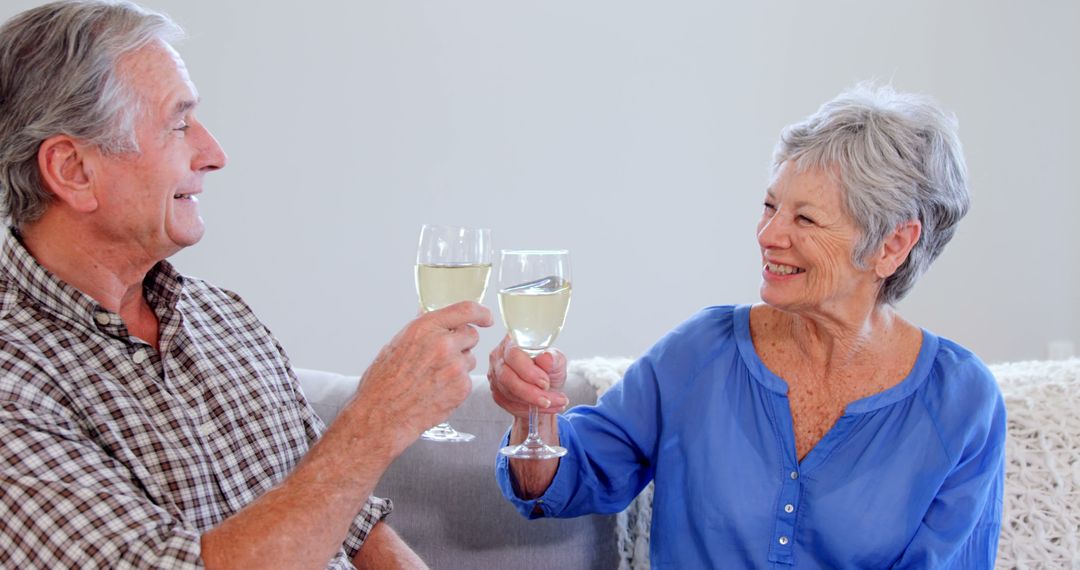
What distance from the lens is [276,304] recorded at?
336cm

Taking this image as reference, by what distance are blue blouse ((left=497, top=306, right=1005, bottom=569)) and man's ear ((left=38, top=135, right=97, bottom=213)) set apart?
0.84m

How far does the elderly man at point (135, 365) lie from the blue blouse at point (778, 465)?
1.85ft

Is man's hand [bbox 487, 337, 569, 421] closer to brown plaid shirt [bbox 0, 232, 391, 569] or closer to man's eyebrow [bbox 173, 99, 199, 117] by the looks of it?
brown plaid shirt [bbox 0, 232, 391, 569]

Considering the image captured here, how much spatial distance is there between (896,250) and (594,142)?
1.88m

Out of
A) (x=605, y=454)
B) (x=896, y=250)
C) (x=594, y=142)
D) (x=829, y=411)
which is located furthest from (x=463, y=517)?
(x=594, y=142)

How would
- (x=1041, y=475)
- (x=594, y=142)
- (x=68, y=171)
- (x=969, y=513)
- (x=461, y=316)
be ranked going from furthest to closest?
(x=594, y=142) → (x=1041, y=475) → (x=969, y=513) → (x=68, y=171) → (x=461, y=316)

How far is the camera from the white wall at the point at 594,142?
3293 millimetres

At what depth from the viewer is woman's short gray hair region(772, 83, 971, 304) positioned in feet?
5.87

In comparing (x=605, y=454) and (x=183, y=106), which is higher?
(x=183, y=106)

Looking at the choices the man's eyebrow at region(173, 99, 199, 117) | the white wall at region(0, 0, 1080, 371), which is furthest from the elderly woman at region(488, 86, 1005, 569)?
the white wall at region(0, 0, 1080, 371)

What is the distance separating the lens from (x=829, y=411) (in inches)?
73.2

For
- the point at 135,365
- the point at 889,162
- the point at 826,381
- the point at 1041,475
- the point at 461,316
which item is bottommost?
the point at 1041,475

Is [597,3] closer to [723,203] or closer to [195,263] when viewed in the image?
[723,203]

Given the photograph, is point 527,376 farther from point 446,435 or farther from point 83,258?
point 83,258
